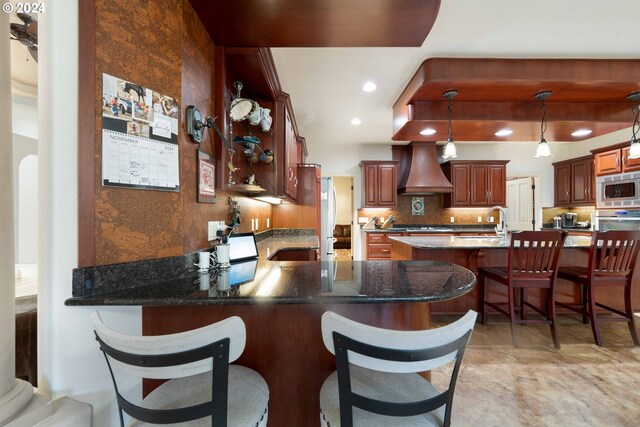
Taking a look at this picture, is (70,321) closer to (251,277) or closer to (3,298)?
(3,298)

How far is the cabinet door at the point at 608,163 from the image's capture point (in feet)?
14.1

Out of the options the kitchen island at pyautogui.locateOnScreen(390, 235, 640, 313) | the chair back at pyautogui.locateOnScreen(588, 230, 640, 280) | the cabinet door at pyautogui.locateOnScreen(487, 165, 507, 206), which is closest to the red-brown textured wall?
the kitchen island at pyautogui.locateOnScreen(390, 235, 640, 313)

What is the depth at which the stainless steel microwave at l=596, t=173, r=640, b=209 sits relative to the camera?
4.00 m

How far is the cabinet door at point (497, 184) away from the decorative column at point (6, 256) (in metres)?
6.39

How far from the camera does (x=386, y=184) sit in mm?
5449

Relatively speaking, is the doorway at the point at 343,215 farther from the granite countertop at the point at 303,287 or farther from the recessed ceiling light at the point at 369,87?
the granite countertop at the point at 303,287

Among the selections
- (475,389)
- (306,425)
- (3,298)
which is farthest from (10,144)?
(475,389)

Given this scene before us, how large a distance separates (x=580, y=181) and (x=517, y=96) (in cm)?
367

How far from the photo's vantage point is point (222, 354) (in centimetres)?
71

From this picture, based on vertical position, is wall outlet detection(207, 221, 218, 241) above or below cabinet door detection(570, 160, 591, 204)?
below

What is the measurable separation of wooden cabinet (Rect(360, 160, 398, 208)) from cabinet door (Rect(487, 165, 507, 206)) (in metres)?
1.95

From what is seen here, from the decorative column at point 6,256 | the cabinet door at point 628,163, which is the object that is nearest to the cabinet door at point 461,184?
the cabinet door at point 628,163

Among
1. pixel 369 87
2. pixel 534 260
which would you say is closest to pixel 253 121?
pixel 369 87

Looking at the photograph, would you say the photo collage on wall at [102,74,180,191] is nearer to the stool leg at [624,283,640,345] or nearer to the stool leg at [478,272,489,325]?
the stool leg at [478,272,489,325]
